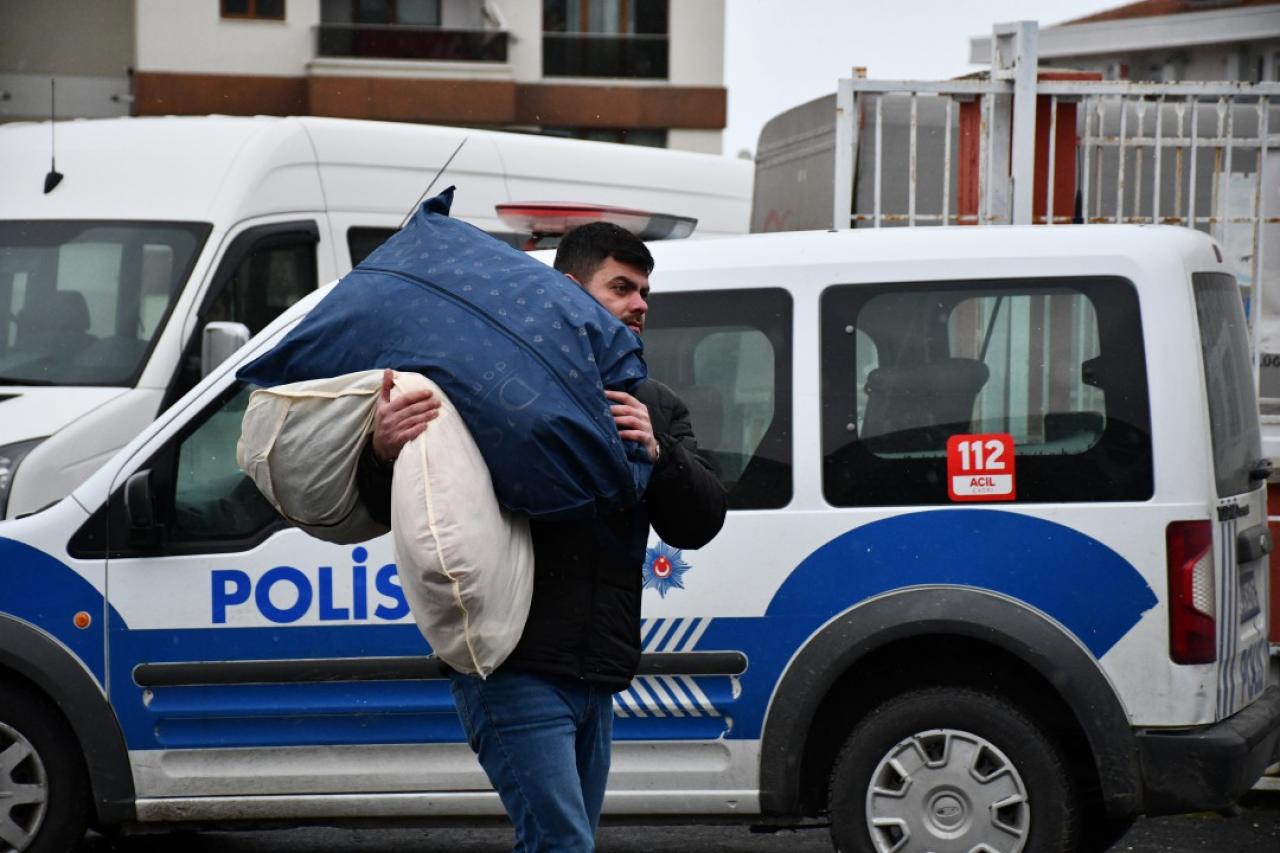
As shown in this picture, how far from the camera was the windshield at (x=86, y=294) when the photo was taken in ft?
26.5

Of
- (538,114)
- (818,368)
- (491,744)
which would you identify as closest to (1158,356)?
(818,368)

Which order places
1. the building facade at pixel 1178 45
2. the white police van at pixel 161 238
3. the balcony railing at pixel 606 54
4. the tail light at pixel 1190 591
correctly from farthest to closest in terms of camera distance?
the balcony railing at pixel 606 54 → the building facade at pixel 1178 45 → the white police van at pixel 161 238 → the tail light at pixel 1190 591

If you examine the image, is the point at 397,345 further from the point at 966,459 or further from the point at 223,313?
the point at 223,313

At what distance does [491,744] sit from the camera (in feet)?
10.3

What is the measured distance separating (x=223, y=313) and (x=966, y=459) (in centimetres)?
468

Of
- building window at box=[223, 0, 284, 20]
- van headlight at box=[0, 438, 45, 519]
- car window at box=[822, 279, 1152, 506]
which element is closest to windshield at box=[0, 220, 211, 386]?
van headlight at box=[0, 438, 45, 519]

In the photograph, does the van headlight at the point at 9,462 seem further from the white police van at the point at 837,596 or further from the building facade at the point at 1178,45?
the building facade at the point at 1178,45

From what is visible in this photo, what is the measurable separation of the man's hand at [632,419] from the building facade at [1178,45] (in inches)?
665

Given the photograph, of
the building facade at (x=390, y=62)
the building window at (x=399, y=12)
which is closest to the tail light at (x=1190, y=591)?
the building facade at (x=390, y=62)

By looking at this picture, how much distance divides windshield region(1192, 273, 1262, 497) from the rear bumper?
64 cm

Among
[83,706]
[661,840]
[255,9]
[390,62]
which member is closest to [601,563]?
[83,706]

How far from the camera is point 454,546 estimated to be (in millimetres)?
2859

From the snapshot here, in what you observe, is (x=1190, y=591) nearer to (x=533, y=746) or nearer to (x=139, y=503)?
(x=533, y=746)

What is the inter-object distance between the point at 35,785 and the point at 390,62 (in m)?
25.0
